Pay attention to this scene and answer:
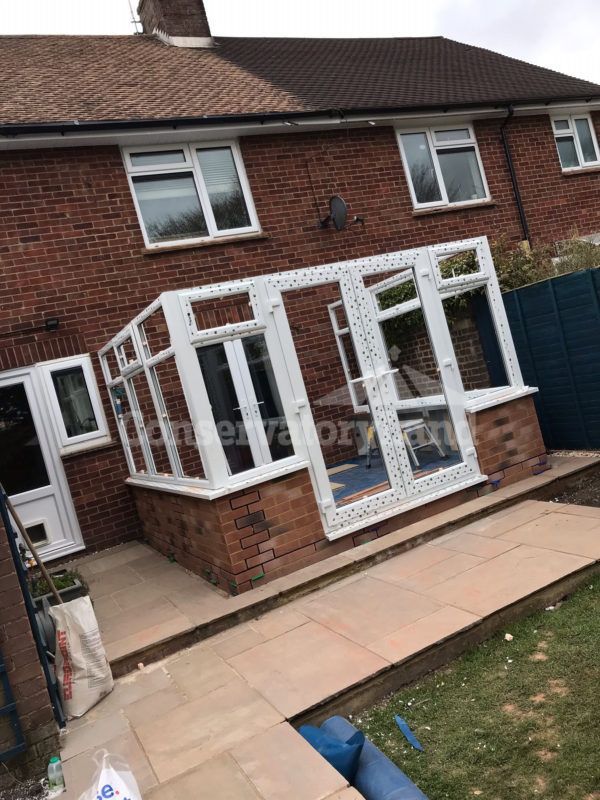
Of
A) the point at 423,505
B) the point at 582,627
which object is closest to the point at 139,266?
the point at 423,505

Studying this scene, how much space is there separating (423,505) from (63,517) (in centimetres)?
409

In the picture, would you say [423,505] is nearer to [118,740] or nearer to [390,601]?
[390,601]

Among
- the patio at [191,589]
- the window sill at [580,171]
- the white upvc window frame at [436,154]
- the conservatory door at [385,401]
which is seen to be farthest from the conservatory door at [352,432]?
the window sill at [580,171]

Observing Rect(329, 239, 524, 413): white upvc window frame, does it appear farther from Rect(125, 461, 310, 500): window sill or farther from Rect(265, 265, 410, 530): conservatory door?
Rect(125, 461, 310, 500): window sill

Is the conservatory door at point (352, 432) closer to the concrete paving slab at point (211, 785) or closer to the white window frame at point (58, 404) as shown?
the concrete paving slab at point (211, 785)

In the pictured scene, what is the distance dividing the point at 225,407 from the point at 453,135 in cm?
687

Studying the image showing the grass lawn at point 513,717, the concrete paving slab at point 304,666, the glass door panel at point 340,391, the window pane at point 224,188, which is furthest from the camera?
the window pane at point 224,188

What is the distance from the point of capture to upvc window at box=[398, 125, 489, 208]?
9.05 m

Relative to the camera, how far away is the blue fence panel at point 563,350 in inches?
235

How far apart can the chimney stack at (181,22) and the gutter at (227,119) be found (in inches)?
169

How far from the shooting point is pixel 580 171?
10.3 meters

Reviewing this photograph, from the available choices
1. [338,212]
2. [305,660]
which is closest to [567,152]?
[338,212]

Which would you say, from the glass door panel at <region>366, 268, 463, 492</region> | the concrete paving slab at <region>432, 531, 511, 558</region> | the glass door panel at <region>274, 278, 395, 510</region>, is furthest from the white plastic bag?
the glass door panel at <region>366, 268, 463, 492</region>

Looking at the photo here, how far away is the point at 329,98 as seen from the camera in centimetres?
878
